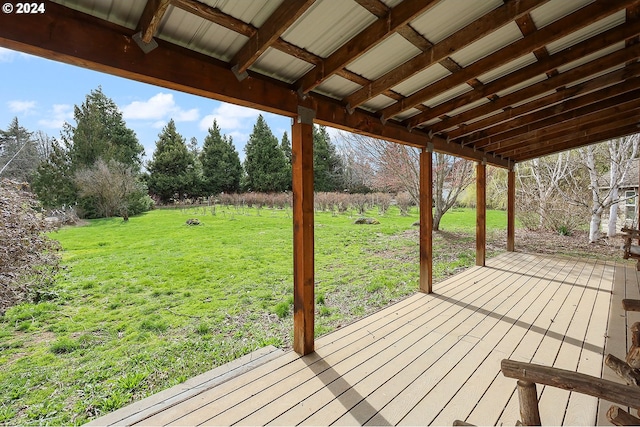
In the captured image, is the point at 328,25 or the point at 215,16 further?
the point at 328,25

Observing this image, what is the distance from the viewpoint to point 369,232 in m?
8.80

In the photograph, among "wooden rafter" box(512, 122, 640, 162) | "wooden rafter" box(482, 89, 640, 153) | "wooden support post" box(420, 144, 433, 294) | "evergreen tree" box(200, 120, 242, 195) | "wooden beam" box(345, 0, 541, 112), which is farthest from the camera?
"evergreen tree" box(200, 120, 242, 195)

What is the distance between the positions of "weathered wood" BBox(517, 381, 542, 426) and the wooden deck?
0.71 m

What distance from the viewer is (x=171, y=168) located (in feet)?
47.8

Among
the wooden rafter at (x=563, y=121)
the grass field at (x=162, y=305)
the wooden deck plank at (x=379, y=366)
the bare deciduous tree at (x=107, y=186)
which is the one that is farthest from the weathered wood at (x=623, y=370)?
the bare deciduous tree at (x=107, y=186)

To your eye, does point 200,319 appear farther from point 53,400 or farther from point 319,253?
point 319,253

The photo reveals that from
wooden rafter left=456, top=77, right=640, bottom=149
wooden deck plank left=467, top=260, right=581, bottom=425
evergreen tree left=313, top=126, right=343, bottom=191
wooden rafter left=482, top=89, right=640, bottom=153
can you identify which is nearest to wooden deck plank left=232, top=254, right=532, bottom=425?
wooden deck plank left=467, top=260, right=581, bottom=425

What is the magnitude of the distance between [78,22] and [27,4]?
162 mm

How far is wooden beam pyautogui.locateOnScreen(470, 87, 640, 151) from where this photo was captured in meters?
3.31

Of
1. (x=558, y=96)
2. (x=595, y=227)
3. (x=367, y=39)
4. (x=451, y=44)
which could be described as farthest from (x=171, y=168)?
(x=595, y=227)

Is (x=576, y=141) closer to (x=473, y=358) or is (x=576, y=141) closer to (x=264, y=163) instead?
(x=473, y=358)

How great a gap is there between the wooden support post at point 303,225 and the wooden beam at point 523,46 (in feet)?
3.64

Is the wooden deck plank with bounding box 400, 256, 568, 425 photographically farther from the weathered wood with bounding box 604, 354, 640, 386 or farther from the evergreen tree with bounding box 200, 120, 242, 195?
the evergreen tree with bounding box 200, 120, 242, 195

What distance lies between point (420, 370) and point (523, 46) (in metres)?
2.47
